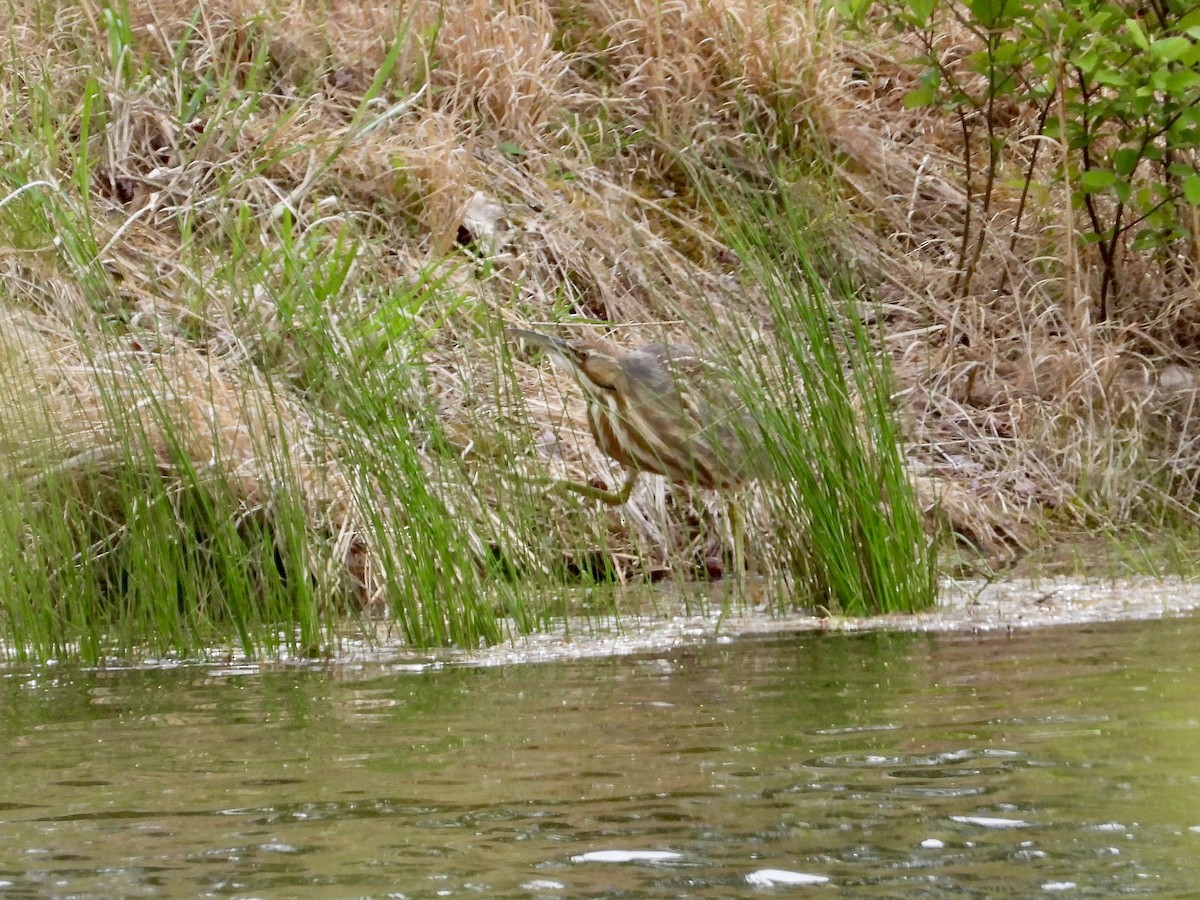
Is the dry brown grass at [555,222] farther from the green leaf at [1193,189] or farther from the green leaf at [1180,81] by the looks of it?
the green leaf at [1180,81]

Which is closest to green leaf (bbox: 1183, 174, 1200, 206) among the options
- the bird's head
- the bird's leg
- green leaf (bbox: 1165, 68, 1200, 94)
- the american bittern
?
green leaf (bbox: 1165, 68, 1200, 94)

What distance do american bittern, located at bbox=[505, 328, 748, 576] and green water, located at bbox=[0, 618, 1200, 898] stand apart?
153cm

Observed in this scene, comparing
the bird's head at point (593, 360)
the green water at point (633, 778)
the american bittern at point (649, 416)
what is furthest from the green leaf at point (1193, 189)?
the green water at point (633, 778)

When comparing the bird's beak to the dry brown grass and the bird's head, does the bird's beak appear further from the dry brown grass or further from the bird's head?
the dry brown grass

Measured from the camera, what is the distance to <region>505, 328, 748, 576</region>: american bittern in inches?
198

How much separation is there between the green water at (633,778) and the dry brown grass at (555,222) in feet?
6.54

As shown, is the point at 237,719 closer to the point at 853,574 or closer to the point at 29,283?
the point at 853,574

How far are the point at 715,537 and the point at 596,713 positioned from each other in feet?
10.5

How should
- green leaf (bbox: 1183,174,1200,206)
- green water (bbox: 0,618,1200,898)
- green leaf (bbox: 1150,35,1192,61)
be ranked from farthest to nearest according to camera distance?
green leaf (bbox: 1183,174,1200,206) < green leaf (bbox: 1150,35,1192,61) < green water (bbox: 0,618,1200,898)

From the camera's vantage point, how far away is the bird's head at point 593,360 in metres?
5.26

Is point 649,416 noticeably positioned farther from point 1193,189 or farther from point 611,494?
point 1193,189

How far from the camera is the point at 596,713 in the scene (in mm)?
2881

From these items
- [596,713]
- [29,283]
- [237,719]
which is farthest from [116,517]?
[596,713]

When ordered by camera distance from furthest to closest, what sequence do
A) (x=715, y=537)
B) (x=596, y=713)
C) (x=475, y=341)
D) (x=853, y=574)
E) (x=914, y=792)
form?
(x=475, y=341)
(x=715, y=537)
(x=853, y=574)
(x=596, y=713)
(x=914, y=792)
